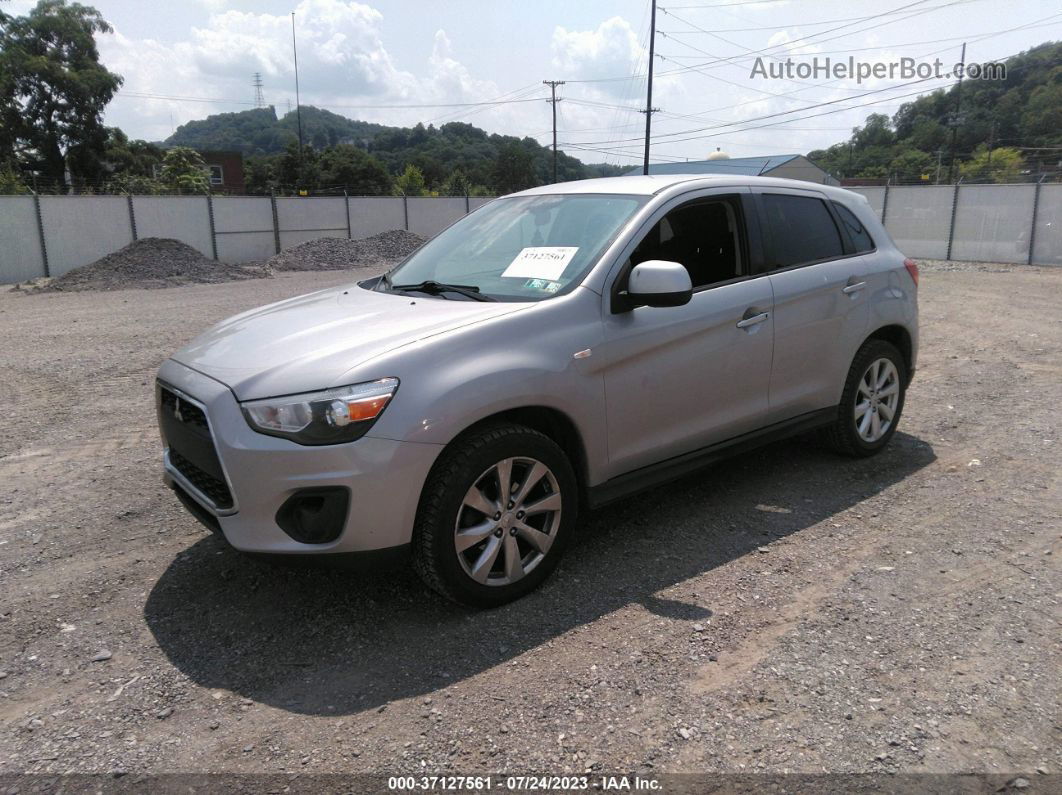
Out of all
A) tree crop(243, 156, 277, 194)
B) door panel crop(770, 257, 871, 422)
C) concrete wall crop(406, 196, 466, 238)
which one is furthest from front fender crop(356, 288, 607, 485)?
tree crop(243, 156, 277, 194)

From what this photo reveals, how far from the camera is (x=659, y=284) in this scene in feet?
11.5

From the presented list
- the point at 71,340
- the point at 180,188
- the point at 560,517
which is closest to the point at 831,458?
the point at 560,517

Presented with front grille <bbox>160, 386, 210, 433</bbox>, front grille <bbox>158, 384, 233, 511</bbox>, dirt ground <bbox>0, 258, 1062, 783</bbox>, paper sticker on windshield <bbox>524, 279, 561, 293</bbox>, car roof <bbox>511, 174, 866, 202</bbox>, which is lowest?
dirt ground <bbox>0, 258, 1062, 783</bbox>

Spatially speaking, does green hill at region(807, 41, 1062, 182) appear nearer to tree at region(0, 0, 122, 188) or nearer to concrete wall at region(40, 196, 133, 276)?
concrete wall at region(40, 196, 133, 276)

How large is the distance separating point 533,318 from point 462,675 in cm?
151

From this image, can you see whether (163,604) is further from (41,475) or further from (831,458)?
(831,458)

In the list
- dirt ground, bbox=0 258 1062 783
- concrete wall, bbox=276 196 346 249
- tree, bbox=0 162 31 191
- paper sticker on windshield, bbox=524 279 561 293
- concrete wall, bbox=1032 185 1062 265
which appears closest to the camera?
dirt ground, bbox=0 258 1062 783

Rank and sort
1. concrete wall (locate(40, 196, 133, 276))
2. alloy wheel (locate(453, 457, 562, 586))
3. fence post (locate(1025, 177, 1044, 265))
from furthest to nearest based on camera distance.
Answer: concrete wall (locate(40, 196, 133, 276)) < fence post (locate(1025, 177, 1044, 265)) < alloy wheel (locate(453, 457, 562, 586))

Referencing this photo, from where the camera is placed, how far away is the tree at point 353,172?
7421 centimetres

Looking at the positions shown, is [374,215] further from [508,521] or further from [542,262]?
[508,521]

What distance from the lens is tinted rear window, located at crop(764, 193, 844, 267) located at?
4555 mm

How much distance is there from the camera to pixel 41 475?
515 cm

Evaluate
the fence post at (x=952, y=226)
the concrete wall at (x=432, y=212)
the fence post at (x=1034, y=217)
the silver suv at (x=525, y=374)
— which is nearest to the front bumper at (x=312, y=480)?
the silver suv at (x=525, y=374)

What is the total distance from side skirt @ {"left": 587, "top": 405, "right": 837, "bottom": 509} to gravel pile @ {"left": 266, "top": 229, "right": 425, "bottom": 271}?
2236cm
